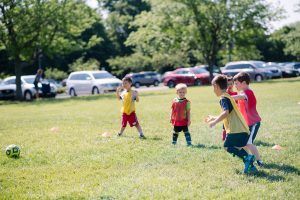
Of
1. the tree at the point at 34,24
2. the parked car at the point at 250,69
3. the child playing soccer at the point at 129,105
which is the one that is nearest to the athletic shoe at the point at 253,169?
the child playing soccer at the point at 129,105

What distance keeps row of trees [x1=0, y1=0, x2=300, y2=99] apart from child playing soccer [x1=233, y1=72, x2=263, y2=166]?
77.0 ft

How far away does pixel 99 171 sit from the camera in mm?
6812

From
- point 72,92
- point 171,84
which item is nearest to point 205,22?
point 171,84

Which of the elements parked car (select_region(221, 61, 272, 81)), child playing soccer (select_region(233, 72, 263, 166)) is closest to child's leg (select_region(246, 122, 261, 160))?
child playing soccer (select_region(233, 72, 263, 166))

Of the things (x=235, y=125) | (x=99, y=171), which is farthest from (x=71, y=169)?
(x=235, y=125)

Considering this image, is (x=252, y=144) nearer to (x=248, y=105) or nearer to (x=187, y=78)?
(x=248, y=105)

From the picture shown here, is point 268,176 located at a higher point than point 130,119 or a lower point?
lower

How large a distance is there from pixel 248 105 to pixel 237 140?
0.94 m

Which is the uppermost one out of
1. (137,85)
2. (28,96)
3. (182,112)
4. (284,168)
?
(182,112)

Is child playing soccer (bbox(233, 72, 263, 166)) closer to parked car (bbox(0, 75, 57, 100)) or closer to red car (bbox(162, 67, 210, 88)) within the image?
parked car (bbox(0, 75, 57, 100))

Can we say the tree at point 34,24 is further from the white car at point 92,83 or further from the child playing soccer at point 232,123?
the child playing soccer at point 232,123

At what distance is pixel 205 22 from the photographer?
1555 inches

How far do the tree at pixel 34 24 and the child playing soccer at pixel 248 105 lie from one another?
23.5 m

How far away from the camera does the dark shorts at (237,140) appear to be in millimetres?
6395
